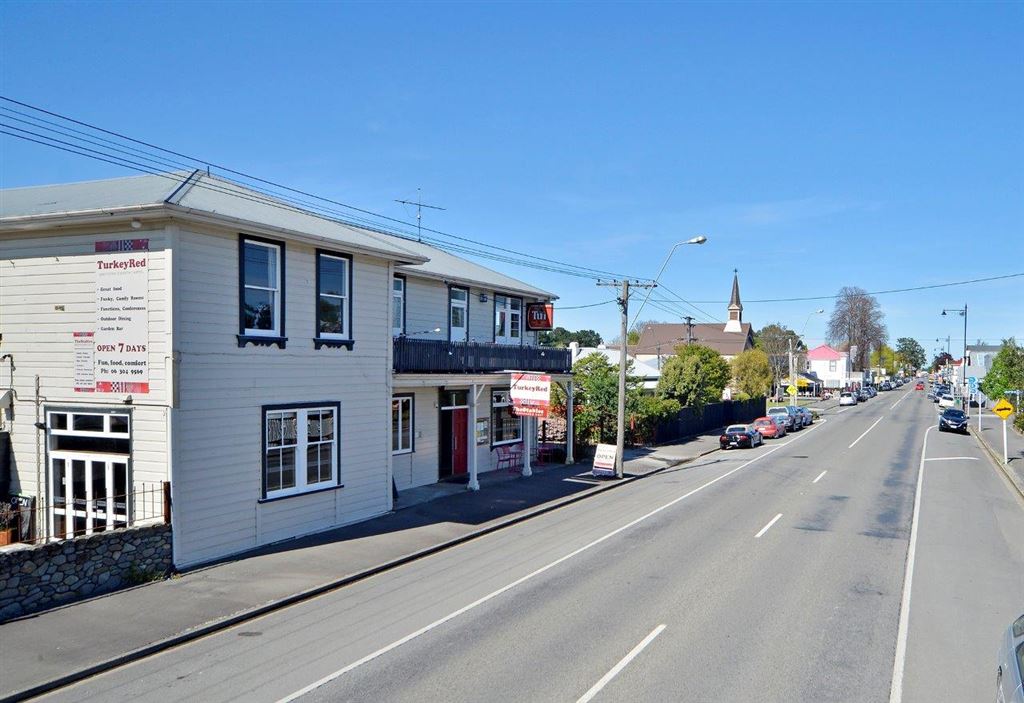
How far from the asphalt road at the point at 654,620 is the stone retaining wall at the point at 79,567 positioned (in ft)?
9.08

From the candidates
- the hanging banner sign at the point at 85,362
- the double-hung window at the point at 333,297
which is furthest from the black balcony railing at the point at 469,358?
the hanging banner sign at the point at 85,362

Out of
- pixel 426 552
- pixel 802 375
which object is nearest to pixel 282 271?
pixel 426 552

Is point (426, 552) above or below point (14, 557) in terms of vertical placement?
below

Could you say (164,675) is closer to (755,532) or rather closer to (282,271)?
(282,271)

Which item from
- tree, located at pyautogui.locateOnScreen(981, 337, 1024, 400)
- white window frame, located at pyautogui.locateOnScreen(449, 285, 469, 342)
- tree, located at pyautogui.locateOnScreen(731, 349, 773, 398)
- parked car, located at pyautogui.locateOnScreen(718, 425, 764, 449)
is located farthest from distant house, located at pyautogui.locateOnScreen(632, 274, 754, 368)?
white window frame, located at pyautogui.locateOnScreen(449, 285, 469, 342)

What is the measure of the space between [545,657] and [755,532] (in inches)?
353

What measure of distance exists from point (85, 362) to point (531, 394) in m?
12.7

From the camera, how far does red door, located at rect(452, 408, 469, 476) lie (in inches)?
949

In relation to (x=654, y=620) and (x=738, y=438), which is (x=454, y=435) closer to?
(x=654, y=620)

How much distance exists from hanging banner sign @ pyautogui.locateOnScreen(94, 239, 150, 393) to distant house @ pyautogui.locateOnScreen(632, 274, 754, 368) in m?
91.7

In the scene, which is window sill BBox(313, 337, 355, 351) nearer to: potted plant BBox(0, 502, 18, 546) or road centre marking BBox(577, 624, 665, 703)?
potted plant BBox(0, 502, 18, 546)

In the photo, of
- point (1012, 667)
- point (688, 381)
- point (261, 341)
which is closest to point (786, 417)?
point (688, 381)

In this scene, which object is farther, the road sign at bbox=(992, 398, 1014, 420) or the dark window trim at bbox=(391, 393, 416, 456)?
the road sign at bbox=(992, 398, 1014, 420)

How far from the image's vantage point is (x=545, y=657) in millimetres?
8992
